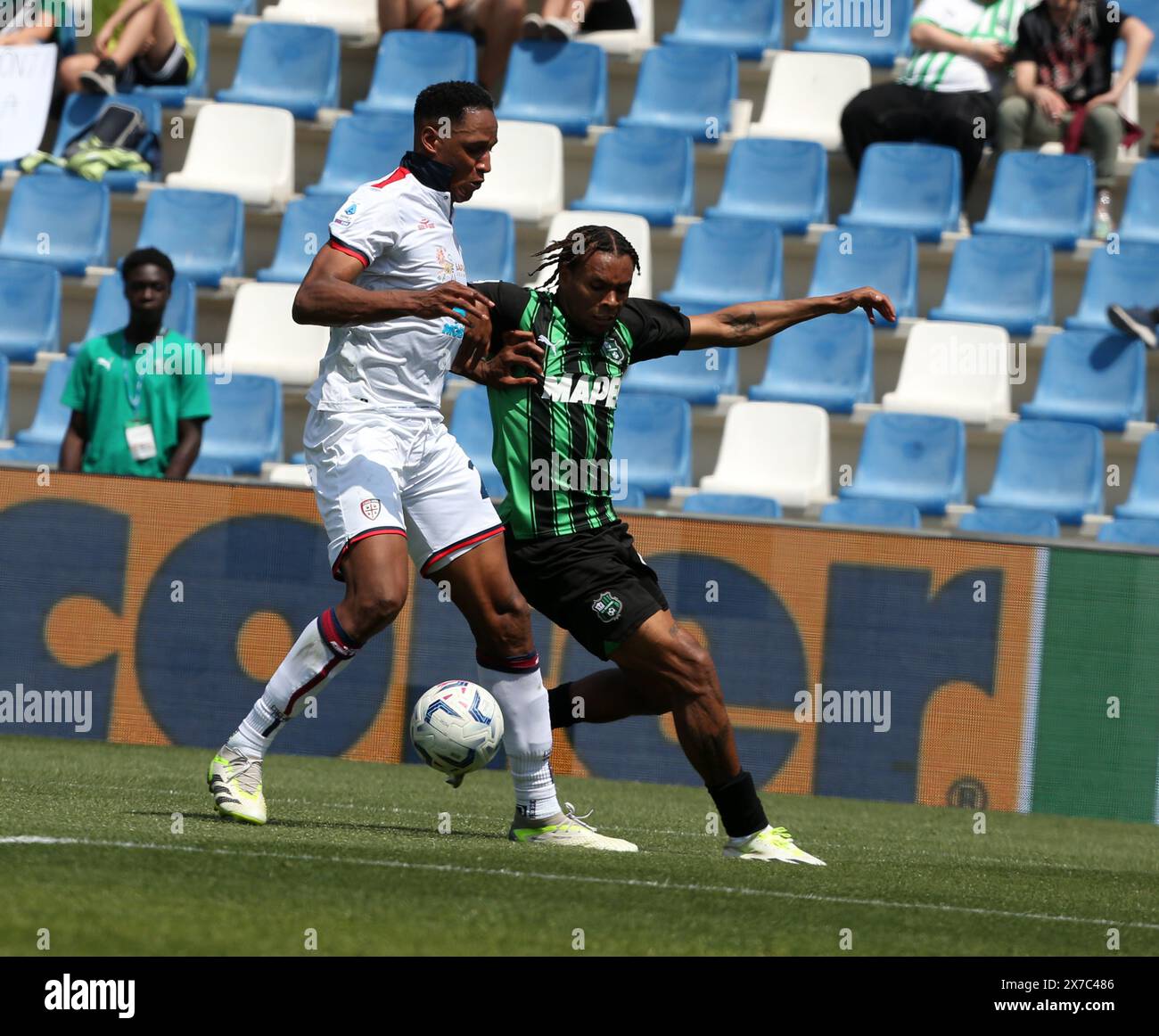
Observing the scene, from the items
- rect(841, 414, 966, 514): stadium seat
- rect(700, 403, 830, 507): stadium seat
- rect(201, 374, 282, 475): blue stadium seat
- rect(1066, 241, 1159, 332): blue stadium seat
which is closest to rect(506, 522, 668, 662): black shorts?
rect(700, 403, 830, 507): stadium seat

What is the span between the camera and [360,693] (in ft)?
34.8

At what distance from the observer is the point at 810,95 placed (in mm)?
15234

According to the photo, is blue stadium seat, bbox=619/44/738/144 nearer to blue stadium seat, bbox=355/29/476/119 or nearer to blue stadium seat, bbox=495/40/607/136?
blue stadium seat, bbox=495/40/607/136

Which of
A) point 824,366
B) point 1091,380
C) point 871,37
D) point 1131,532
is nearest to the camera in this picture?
point 1131,532

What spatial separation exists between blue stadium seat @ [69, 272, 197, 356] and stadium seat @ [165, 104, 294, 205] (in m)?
1.19

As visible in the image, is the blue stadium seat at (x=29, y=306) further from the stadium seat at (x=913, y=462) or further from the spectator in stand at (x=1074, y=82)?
the spectator in stand at (x=1074, y=82)

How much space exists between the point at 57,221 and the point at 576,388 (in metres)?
8.67

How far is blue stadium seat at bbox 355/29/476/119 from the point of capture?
598 inches

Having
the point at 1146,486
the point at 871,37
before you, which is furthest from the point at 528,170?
the point at 1146,486

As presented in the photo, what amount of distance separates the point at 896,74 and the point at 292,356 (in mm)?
5178

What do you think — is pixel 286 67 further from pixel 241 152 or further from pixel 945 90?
pixel 945 90

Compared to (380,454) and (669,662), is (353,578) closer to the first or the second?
(380,454)

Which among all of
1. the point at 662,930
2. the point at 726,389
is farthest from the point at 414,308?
the point at 726,389

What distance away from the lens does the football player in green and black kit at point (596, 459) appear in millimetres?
6539
